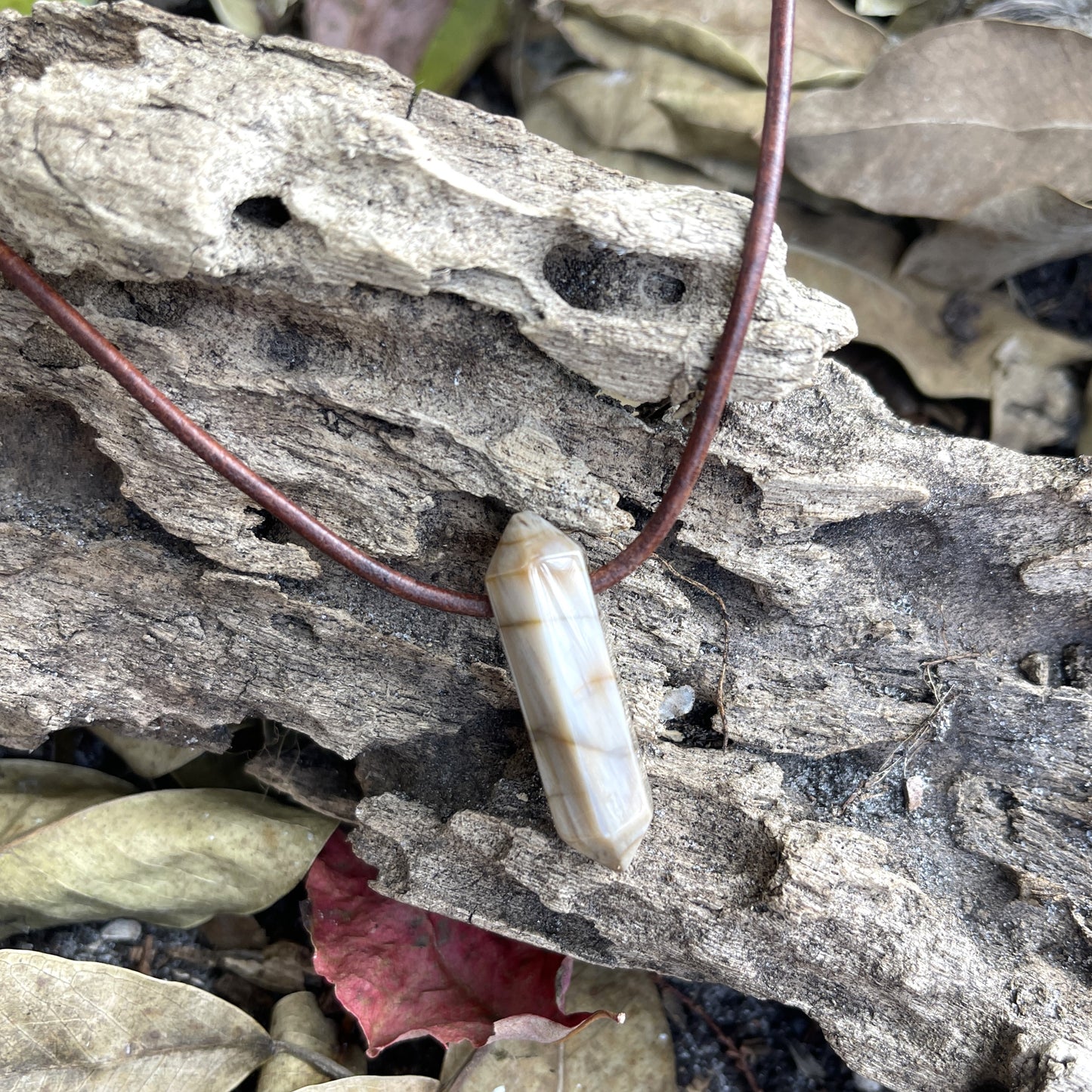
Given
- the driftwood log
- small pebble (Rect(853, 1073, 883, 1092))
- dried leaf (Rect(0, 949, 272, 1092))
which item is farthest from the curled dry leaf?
dried leaf (Rect(0, 949, 272, 1092))

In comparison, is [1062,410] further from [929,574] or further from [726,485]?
[726,485]

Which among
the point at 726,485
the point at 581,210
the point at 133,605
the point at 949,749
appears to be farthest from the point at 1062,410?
the point at 133,605

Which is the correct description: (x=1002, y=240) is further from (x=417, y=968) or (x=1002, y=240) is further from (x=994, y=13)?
(x=417, y=968)

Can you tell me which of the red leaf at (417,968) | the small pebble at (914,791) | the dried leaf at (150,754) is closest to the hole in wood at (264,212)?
the dried leaf at (150,754)

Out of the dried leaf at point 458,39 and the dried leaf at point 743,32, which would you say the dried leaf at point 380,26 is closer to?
the dried leaf at point 458,39

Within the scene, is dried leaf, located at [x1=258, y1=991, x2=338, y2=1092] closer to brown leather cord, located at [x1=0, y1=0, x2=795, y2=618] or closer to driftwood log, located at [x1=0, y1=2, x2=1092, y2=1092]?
driftwood log, located at [x1=0, y1=2, x2=1092, y2=1092]
